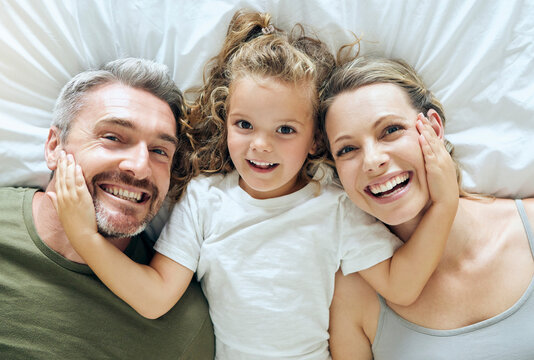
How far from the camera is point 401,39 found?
1565mm

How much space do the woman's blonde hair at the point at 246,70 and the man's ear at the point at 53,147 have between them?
42cm

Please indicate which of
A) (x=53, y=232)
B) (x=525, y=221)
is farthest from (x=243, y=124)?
(x=525, y=221)

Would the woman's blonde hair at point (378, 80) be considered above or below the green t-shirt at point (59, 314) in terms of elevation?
above

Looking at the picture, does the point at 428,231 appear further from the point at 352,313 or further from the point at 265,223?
the point at 265,223

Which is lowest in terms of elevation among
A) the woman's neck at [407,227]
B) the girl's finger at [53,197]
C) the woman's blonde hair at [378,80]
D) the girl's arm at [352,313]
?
the girl's arm at [352,313]

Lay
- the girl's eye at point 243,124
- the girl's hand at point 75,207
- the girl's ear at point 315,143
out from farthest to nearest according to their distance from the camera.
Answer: the girl's ear at point 315,143 → the girl's eye at point 243,124 → the girl's hand at point 75,207

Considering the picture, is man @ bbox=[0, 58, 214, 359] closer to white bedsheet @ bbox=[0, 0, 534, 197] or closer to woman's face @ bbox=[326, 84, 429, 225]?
white bedsheet @ bbox=[0, 0, 534, 197]

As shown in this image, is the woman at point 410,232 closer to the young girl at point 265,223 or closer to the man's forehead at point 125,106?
the young girl at point 265,223

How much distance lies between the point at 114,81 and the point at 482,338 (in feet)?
4.58

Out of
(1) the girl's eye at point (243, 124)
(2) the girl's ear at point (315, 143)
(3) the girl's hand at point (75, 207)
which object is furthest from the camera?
(2) the girl's ear at point (315, 143)

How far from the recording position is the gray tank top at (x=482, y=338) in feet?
Result: 4.48

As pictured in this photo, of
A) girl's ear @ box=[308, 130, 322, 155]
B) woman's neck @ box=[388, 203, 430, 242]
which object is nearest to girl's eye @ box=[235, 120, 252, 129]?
girl's ear @ box=[308, 130, 322, 155]

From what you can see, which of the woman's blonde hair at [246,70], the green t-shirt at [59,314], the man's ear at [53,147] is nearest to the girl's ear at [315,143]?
the woman's blonde hair at [246,70]

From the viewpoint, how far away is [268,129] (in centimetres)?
139
